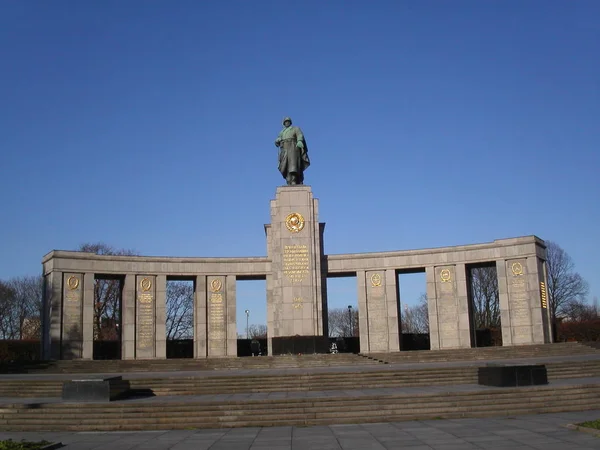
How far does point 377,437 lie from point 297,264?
22.7 metres

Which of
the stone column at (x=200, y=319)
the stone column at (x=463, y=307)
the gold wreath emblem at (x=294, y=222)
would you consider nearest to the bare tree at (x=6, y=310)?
the stone column at (x=200, y=319)

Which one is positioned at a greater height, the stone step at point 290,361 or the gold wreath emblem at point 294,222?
the gold wreath emblem at point 294,222

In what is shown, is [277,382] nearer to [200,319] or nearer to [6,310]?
[200,319]

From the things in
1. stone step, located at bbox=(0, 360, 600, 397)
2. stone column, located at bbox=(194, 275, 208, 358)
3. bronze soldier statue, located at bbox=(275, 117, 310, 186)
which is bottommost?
stone step, located at bbox=(0, 360, 600, 397)

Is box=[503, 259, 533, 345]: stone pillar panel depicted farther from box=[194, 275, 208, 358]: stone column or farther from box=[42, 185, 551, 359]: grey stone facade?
box=[194, 275, 208, 358]: stone column

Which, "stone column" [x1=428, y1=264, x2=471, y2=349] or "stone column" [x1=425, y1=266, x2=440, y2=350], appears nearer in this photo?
"stone column" [x1=428, y1=264, x2=471, y2=349]

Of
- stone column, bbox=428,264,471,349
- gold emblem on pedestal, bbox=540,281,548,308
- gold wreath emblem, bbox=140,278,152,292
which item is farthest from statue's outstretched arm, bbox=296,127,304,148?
gold emblem on pedestal, bbox=540,281,548,308

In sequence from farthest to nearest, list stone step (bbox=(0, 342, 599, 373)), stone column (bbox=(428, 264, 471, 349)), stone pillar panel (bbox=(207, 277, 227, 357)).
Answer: stone pillar panel (bbox=(207, 277, 227, 357)) → stone column (bbox=(428, 264, 471, 349)) → stone step (bbox=(0, 342, 599, 373))

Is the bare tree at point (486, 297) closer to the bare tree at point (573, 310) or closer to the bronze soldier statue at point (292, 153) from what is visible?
the bare tree at point (573, 310)

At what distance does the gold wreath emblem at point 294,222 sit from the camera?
36.6 m

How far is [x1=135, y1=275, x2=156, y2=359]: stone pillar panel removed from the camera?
40.9 metres

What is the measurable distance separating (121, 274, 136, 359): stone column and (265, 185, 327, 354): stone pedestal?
32.4 ft

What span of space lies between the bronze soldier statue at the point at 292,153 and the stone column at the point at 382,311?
929cm

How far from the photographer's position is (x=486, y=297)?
65312 mm
